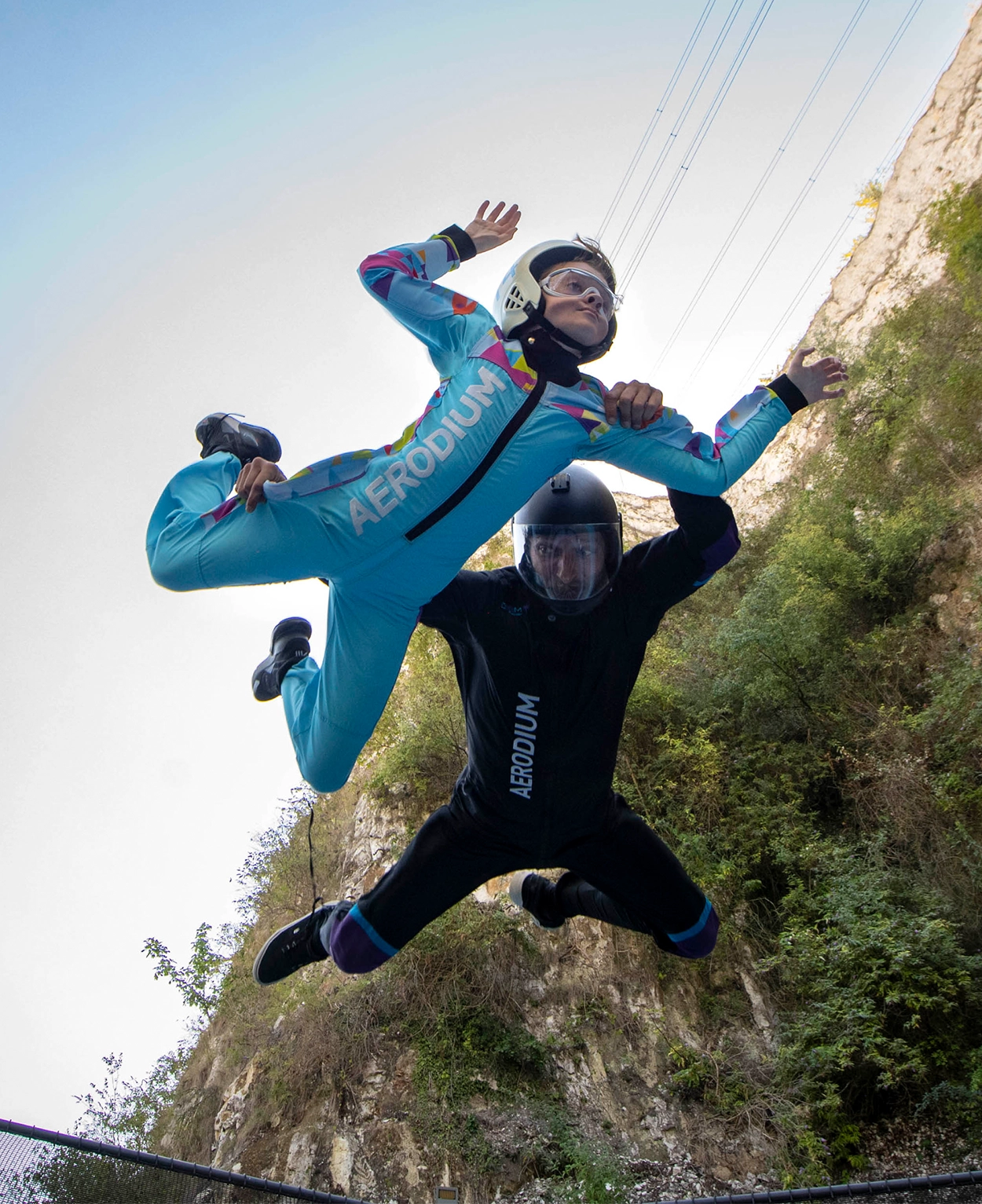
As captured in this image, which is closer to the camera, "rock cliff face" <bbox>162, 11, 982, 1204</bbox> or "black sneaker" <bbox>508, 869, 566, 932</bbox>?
"black sneaker" <bbox>508, 869, 566, 932</bbox>

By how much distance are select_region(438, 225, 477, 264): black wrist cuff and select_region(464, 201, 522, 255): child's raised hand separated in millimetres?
28

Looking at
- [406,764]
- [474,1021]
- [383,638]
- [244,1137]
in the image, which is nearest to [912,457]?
[406,764]

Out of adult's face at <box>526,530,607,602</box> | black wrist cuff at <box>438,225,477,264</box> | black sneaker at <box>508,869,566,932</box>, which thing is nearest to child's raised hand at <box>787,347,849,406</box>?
adult's face at <box>526,530,607,602</box>

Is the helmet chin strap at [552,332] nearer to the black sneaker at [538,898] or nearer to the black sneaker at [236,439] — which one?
the black sneaker at [236,439]

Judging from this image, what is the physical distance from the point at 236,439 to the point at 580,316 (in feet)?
3.74

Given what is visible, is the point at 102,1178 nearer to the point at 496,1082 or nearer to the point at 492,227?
the point at 496,1082

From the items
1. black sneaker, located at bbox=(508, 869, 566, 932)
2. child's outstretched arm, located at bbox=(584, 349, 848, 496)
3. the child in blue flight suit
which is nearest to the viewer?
the child in blue flight suit

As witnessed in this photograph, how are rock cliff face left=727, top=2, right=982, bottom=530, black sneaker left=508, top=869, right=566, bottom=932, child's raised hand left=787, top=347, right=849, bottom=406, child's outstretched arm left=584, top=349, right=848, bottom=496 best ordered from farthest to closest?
rock cliff face left=727, top=2, right=982, bottom=530 → black sneaker left=508, top=869, right=566, bottom=932 → child's raised hand left=787, top=347, right=849, bottom=406 → child's outstretched arm left=584, top=349, right=848, bottom=496

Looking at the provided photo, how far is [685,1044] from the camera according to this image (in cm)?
573

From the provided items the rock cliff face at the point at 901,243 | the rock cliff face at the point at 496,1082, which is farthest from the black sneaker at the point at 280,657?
the rock cliff face at the point at 901,243

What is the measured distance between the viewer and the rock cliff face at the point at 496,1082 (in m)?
5.00

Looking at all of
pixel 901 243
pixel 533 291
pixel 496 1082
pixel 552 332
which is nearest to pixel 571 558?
pixel 552 332

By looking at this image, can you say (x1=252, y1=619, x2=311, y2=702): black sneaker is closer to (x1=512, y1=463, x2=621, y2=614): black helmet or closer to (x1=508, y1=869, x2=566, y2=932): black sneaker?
(x1=512, y1=463, x2=621, y2=614): black helmet

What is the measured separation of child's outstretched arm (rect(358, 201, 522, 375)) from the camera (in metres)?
2.50
